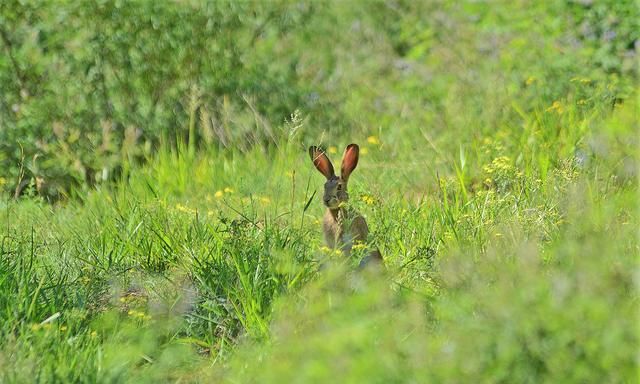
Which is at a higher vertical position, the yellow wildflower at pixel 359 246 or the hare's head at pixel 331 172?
the hare's head at pixel 331 172

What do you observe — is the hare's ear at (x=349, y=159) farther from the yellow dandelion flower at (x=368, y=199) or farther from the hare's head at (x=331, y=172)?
the yellow dandelion flower at (x=368, y=199)

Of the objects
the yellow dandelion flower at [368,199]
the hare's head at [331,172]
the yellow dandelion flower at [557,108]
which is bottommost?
the yellow dandelion flower at [557,108]

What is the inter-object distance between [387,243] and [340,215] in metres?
0.43

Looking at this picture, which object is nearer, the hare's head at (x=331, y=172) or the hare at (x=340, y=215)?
the hare at (x=340, y=215)

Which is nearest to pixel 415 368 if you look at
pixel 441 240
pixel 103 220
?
pixel 441 240

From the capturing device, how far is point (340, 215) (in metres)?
4.74

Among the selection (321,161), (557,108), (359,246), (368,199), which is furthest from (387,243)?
(557,108)

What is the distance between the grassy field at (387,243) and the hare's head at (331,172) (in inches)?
4.2

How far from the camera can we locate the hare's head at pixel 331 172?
4.75 m

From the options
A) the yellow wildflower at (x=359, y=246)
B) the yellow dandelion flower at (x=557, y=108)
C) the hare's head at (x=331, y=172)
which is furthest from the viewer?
the yellow dandelion flower at (x=557, y=108)

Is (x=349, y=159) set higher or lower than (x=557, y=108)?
higher

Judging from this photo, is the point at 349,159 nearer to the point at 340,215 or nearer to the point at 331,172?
the point at 331,172

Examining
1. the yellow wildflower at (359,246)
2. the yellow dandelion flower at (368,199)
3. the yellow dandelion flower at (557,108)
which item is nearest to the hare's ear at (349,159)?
the yellow dandelion flower at (368,199)

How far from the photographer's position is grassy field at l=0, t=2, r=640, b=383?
308cm
